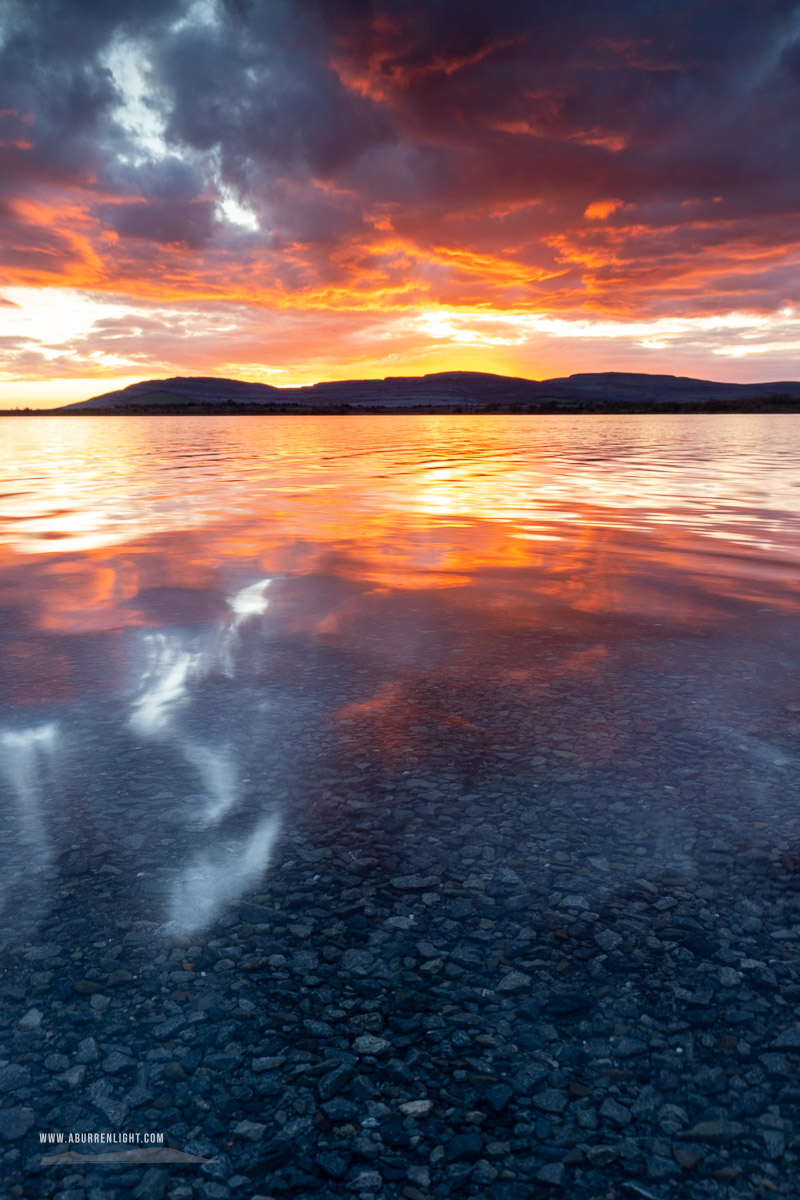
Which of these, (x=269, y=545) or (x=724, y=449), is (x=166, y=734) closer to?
(x=269, y=545)

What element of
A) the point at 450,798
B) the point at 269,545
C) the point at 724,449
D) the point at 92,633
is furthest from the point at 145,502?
the point at 724,449

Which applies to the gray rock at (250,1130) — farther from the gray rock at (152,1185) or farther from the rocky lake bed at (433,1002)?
the gray rock at (152,1185)

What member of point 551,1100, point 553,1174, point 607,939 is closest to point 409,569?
point 607,939

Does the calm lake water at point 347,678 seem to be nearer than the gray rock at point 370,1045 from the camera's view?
No

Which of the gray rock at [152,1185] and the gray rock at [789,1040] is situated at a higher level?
the gray rock at [152,1185]

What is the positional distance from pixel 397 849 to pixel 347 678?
9.06 ft

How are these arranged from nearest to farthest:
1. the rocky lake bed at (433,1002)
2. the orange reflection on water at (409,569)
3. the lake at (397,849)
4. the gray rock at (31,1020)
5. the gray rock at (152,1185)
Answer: the gray rock at (152,1185) < the rocky lake bed at (433,1002) < the lake at (397,849) < the gray rock at (31,1020) < the orange reflection on water at (409,569)

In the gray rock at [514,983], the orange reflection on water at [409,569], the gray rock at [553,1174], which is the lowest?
the orange reflection on water at [409,569]

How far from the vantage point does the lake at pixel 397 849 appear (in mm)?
2742

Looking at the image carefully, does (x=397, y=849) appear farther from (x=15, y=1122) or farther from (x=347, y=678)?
(x=347, y=678)

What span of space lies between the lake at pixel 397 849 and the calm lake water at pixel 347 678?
0.11 feet

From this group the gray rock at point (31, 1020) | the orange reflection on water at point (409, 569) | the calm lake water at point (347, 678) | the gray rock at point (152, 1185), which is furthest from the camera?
the orange reflection on water at point (409, 569)

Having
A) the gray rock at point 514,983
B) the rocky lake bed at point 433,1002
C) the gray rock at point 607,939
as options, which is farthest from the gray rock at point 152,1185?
the gray rock at point 607,939

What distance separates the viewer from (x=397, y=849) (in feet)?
13.3
